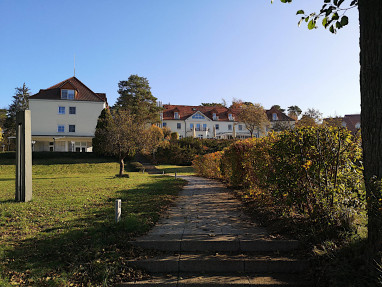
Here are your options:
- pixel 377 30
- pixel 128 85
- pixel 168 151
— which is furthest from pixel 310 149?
pixel 128 85

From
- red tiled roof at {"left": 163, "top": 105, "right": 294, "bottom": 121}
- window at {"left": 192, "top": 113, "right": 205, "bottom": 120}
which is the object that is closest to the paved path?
window at {"left": 192, "top": 113, "right": 205, "bottom": 120}

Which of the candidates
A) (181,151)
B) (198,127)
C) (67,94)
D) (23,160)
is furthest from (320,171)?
(198,127)

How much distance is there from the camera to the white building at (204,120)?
6438 cm

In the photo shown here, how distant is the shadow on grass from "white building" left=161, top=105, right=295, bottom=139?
56805 millimetres

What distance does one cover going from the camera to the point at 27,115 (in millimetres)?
9383

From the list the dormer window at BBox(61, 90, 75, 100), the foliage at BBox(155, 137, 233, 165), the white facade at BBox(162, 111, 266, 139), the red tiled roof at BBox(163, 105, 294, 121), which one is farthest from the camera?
the red tiled roof at BBox(163, 105, 294, 121)

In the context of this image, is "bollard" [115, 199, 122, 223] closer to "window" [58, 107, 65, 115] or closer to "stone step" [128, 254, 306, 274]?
"stone step" [128, 254, 306, 274]

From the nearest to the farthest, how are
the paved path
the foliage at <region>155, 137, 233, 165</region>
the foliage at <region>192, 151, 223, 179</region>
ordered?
1. the paved path
2. the foliage at <region>192, 151, 223, 179</region>
3. the foliage at <region>155, 137, 233, 165</region>

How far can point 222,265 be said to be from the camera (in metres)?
4.26

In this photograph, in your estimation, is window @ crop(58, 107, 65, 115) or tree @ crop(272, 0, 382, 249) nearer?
tree @ crop(272, 0, 382, 249)

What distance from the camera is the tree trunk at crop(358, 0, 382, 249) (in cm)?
370

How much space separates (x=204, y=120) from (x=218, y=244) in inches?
2456

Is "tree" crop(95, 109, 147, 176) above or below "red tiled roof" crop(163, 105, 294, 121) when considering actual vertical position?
below

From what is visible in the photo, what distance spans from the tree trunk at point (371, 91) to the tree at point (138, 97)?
168 feet
